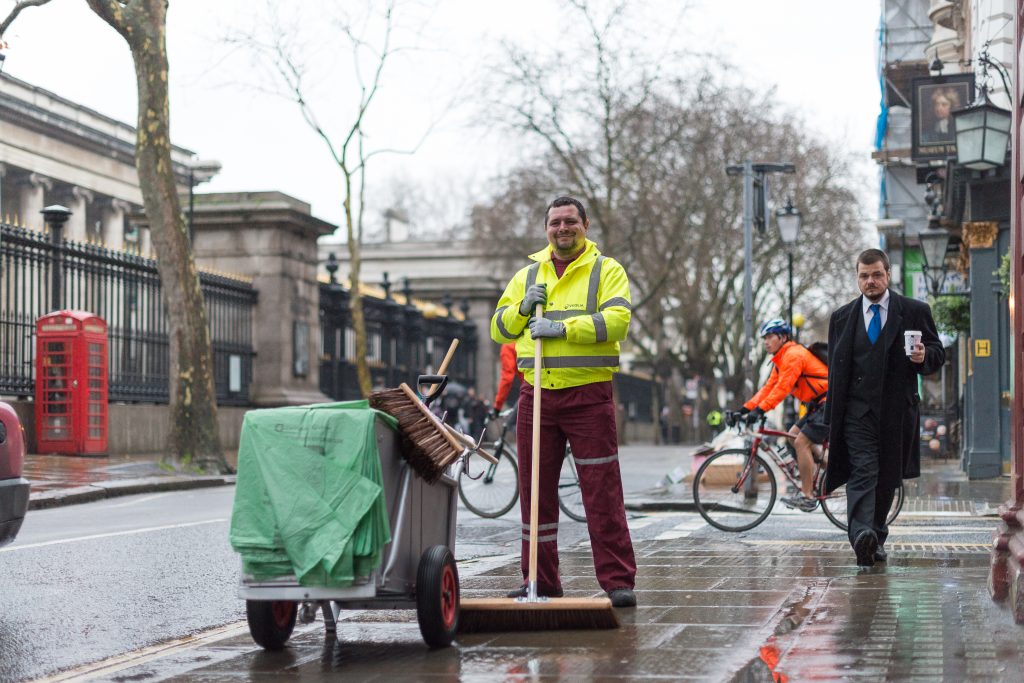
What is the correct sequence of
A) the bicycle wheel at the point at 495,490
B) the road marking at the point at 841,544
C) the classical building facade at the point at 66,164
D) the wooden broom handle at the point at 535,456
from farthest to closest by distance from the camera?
1. the classical building facade at the point at 66,164
2. the bicycle wheel at the point at 495,490
3. the road marking at the point at 841,544
4. the wooden broom handle at the point at 535,456

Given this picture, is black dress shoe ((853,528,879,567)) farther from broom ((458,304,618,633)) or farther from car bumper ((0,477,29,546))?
car bumper ((0,477,29,546))

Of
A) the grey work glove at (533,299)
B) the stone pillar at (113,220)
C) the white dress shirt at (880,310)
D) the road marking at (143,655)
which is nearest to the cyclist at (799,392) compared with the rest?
the white dress shirt at (880,310)

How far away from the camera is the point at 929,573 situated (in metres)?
8.23

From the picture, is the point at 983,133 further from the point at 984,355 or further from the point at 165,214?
the point at 165,214

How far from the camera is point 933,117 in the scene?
85.6ft

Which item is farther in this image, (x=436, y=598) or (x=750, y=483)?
(x=750, y=483)

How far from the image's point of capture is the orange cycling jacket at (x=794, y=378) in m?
12.0

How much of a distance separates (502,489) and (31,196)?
3688 centimetres

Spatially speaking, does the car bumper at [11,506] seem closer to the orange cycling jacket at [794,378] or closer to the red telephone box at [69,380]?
the orange cycling jacket at [794,378]

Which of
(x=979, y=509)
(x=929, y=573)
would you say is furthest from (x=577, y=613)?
(x=979, y=509)

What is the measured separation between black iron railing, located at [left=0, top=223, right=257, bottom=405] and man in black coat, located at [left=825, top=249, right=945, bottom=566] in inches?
573

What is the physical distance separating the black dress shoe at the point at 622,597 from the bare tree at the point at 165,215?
14622mm

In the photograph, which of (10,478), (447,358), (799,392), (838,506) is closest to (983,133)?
(799,392)

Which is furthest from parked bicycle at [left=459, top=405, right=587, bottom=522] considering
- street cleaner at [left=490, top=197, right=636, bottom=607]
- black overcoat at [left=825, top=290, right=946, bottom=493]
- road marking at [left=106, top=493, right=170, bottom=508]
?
street cleaner at [left=490, top=197, right=636, bottom=607]
